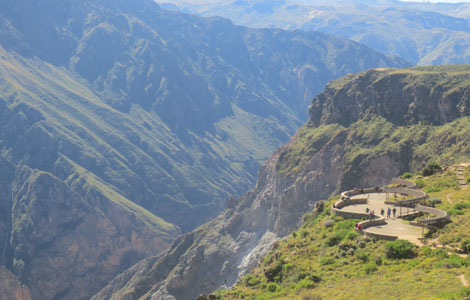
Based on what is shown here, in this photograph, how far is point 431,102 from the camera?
13950 centimetres

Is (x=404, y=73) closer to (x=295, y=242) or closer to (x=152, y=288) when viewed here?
(x=152, y=288)

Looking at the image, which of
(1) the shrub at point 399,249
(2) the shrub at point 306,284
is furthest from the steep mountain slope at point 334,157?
(2) the shrub at point 306,284

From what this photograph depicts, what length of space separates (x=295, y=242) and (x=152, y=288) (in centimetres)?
9563

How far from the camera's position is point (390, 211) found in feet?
202

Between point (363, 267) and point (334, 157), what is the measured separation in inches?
3671

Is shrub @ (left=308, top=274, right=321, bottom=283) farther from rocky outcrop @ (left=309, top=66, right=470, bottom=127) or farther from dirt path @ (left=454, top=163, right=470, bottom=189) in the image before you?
rocky outcrop @ (left=309, top=66, right=470, bottom=127)

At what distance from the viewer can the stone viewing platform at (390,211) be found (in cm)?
5356

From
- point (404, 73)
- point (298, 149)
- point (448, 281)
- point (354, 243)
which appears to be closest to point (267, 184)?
point (298, 149)

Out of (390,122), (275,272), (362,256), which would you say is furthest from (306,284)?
(390,122)

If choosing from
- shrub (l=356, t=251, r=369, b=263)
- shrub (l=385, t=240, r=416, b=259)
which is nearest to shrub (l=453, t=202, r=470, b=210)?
shrub (l=385, t=240, r=416, b=259)

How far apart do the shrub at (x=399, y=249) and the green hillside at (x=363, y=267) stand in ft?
0.32

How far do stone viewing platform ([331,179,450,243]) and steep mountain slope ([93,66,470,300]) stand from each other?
4917 centimetres

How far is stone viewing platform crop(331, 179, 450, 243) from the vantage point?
5356 cm

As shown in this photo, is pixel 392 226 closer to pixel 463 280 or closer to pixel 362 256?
pixel 362 256
